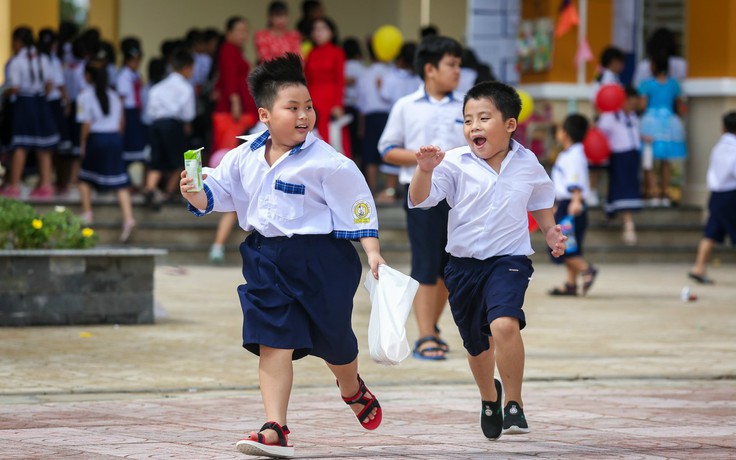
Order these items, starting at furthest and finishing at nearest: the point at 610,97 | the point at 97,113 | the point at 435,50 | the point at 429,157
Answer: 1. the point at 610,97
2. the point at 97,113
3. the point at 435,50
4. the point at 429,157

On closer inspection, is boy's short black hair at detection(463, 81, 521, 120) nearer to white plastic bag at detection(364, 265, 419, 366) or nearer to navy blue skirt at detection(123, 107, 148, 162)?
white plastic bag at detection(364, 265, 419, 366)

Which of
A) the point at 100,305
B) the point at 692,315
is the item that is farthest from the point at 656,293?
the point at 100,305

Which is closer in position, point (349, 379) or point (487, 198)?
point (349, 379)

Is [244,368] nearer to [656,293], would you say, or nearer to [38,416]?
[38,416]

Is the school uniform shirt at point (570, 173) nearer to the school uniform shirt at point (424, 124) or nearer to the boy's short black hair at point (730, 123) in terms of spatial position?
the boy's short black hair at point (730, 123)

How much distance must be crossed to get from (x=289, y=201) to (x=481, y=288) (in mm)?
Answer: 1040

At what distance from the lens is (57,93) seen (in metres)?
16.3

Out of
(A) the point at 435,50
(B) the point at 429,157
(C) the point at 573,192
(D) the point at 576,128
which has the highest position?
(A) the point at 435,50

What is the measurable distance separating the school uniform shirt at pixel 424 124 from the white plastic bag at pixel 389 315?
322 cm

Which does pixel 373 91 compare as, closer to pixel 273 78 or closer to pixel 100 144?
pixel 100 144

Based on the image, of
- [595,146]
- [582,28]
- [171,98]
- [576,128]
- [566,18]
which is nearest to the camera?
[576,128]

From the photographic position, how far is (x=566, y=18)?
1789cm

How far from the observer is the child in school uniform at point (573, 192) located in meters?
12.7

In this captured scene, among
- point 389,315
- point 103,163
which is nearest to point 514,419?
point 389,315
